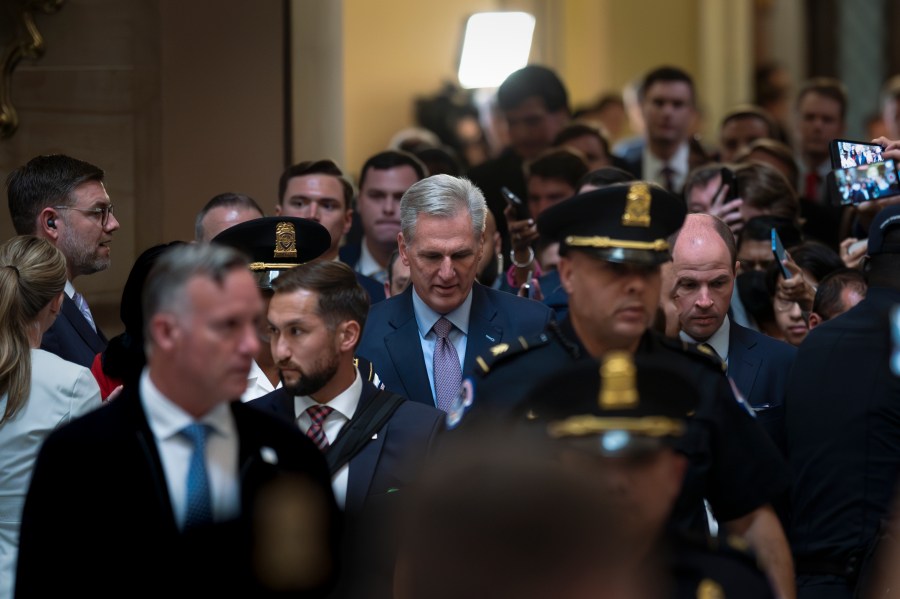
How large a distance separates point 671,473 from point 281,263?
2.72 m

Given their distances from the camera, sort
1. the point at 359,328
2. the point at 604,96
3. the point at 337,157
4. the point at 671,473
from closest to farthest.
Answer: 1. the point at 671,473
2. the point at 359,328
3. the point at 337,157
4. the point at 604,96

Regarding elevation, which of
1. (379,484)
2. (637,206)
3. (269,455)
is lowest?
(379,484)

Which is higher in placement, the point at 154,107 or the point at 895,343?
the point at 154,107

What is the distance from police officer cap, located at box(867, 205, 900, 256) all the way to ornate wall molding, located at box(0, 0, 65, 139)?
13.5ft

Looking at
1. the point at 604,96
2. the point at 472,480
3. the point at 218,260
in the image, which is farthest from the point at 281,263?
the point at 604,96

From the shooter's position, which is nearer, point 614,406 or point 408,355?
point 614,406

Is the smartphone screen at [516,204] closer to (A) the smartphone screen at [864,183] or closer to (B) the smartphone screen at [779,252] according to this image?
(B) the smartphone screen at [779,252]

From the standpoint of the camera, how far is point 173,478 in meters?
3.61

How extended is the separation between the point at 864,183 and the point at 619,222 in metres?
2.16

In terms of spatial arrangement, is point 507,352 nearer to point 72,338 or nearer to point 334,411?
point 334,411

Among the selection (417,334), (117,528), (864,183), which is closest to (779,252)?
(864,183)

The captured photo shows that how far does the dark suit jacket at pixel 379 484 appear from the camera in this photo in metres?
4.62

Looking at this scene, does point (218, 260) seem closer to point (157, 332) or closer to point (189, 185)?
point (157, 332)

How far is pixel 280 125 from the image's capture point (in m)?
8.44
